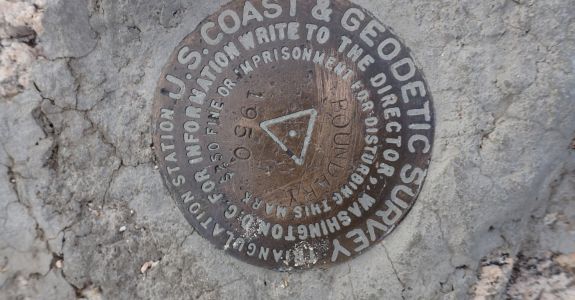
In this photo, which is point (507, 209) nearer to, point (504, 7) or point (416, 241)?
point (416, 241)

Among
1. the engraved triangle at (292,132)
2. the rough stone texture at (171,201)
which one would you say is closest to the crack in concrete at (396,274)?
the rough stone texture at (171,201)

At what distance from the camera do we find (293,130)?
2.07m

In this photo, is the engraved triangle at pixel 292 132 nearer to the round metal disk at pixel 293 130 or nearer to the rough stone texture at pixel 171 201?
the round metal disk at pixel 293 130

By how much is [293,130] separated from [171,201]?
24.8 inches

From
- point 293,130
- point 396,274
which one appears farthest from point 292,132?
point 396,274

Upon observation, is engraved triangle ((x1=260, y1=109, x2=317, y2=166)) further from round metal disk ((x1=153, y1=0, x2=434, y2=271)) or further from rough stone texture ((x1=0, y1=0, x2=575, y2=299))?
rough stone texture ((x1=0, y1=0, x2=575, y2=299))

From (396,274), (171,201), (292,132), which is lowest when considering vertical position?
(396,274)

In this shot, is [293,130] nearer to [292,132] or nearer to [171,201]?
[292,132]

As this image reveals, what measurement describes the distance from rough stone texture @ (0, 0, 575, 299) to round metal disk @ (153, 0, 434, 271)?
0.26 ft

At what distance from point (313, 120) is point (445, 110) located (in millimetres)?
553

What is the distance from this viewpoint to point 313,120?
2055 millimetres

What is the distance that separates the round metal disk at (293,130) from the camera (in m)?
2.02

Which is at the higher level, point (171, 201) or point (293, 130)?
point (293, 130)

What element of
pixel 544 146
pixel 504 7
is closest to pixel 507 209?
pixel 544 146
